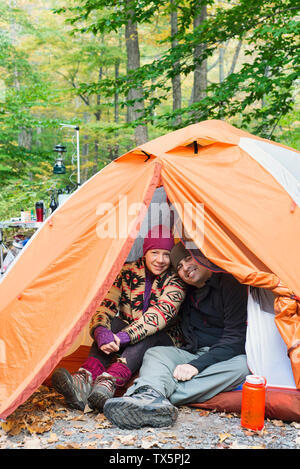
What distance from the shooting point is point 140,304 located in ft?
11.2

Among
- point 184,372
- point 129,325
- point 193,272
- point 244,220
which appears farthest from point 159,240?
point 184,372

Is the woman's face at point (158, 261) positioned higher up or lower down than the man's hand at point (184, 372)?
higher up

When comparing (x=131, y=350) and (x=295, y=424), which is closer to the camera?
(x=295, y=424)

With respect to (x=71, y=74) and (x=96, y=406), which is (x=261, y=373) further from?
(x=71, y=74)

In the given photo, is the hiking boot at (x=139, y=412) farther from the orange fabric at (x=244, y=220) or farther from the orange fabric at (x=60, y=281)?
the orange fabric at (x=244, y=220)

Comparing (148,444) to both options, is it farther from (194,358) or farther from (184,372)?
(194,358)

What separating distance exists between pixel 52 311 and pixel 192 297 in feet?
3.27

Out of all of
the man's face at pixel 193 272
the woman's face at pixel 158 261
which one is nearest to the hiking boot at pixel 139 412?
the man's face at pixel 193 272

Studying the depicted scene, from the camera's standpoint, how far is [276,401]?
2.65m

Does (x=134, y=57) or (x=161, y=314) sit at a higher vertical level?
(x=134, y=57)

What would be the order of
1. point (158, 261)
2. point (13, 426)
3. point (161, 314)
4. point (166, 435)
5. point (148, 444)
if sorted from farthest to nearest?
point (158, 261), point (161, 314), point (13, 426), point (166, 435), point (148, 444)

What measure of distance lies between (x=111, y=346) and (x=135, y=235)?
0.77 meters

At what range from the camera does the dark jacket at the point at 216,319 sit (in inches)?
116

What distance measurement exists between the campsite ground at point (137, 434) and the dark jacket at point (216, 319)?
40 cm
